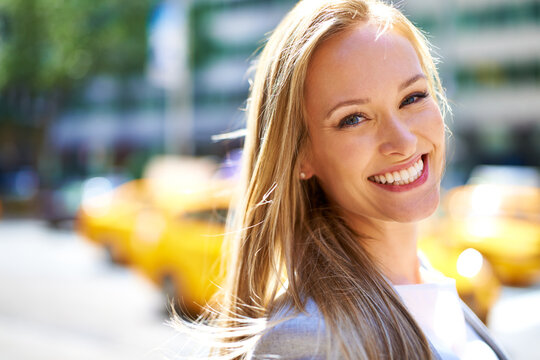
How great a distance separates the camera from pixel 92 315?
7.10 metres

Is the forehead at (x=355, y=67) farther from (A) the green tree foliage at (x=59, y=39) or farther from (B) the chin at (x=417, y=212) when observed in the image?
(A) the green tree foliage at (x=59, y=39)

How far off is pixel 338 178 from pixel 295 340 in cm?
45

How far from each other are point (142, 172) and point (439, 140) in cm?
2432

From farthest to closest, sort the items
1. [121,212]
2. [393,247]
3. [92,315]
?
1. [121,212]
2. [92,315]
3. [393,247]

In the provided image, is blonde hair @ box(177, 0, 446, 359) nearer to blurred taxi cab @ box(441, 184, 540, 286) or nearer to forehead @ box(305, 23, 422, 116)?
forehead @ box(305, 23, 422, 116)

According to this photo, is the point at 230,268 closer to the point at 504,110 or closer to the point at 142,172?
the point at 142,172

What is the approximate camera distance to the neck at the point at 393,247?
1.54m

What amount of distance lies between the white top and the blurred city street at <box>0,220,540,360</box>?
230 cm

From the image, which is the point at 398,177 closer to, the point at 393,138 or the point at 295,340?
the point at 393,138

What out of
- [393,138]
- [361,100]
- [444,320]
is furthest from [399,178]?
[444,320]

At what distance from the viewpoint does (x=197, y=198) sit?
774cm

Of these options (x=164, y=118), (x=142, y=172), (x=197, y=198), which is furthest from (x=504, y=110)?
(x=197, y=198)

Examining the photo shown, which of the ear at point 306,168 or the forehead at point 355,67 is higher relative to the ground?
the forehead at point 355,67

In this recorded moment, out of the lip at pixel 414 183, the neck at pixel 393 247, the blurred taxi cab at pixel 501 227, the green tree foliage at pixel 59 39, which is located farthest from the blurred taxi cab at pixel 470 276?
the green tree foliage at pixel 59 39
